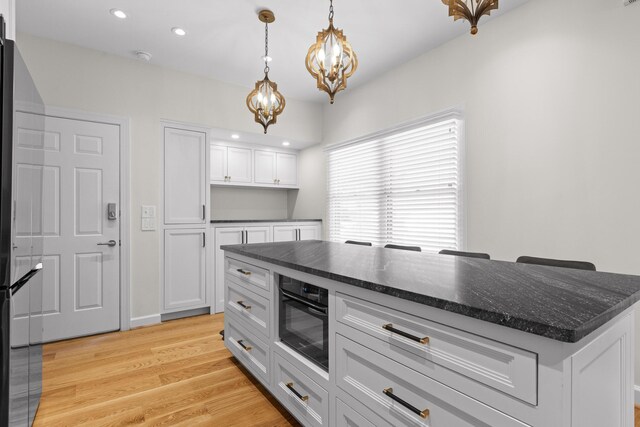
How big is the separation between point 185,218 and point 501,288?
11.2 ft

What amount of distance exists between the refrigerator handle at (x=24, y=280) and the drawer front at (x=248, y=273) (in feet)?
3.61

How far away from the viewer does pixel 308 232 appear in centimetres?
467

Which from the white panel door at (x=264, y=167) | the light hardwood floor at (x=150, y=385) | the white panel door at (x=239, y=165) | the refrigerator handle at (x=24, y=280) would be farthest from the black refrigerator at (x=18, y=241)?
the white panel door at (x=264, y=167)

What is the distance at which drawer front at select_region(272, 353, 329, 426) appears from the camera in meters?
1.50

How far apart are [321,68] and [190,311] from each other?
3137 mm

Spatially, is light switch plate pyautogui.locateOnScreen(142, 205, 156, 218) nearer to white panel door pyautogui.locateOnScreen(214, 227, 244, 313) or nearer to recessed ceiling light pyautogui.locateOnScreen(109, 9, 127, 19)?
white panel door pyautogui.locateOnScreen(214, 227, 244, 313)

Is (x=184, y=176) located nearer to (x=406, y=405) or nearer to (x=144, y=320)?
(x=144, y=320)

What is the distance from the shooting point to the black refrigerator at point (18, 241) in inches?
52.8

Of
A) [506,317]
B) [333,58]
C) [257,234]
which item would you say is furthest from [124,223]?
[506,317]

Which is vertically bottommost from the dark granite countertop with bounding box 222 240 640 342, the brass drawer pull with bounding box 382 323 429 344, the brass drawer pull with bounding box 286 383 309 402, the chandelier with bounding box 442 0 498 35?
the brass drawer pull with bounding box 286 383 309 402

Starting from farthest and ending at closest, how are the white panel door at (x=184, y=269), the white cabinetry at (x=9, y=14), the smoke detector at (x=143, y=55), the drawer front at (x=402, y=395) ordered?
the white panel door at (x=184, y=269)
the smoke detector at (x=143, y=55)
the white cabinetry at (x=9, y=14)
the drawer front at (x=402, y=395)

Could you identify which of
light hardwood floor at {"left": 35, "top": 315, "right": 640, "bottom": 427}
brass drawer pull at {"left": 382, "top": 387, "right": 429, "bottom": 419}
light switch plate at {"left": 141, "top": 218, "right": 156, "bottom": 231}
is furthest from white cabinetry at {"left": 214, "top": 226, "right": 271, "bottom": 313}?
brass drawer pull at {"left": 382, "top": 387, "right": 429, "bottom": 419}

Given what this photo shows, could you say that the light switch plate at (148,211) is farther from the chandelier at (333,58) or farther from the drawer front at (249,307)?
the chandelier at (333,58)

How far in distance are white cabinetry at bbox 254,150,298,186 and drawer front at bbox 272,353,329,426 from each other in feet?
11.0
